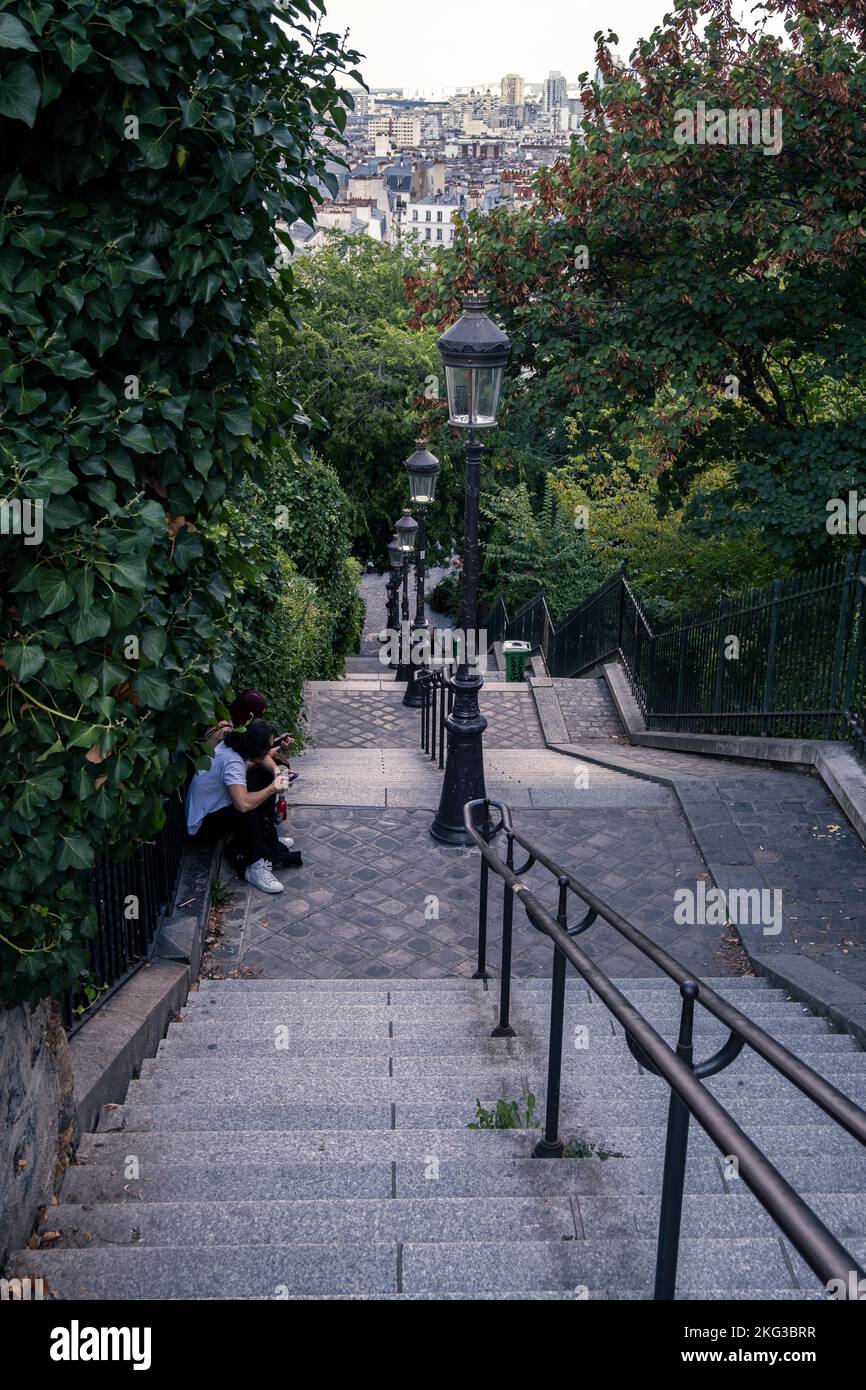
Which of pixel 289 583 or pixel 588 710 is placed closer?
pixel 289 583

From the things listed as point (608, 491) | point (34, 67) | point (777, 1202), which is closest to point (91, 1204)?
point (777, 1202)

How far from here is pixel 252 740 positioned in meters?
7.14

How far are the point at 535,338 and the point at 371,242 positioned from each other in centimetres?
2905

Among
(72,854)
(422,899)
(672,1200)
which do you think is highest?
(72,854)

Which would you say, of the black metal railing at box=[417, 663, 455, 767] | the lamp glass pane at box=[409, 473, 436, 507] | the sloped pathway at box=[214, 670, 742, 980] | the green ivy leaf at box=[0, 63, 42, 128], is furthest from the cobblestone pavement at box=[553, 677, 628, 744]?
the green ivy leaf at box=[0, 63, 42, 128]

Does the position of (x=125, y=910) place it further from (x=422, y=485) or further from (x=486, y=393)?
(x=422, y=485)

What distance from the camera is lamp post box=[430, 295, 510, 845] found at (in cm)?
773

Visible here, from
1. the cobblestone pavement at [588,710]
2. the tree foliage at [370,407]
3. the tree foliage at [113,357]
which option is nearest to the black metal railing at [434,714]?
the cobblestone pavement at [588,710]

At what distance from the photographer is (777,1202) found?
1967 millimetres

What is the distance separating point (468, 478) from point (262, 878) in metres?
3.11

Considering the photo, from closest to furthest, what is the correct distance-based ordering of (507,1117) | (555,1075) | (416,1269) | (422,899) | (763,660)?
(416,1269), (555,1075), (507,1117), (422,899), (763,660)

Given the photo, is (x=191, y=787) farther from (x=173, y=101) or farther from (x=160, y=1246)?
(x=173, y=101)

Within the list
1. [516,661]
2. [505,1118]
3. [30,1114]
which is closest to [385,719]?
[516,661]

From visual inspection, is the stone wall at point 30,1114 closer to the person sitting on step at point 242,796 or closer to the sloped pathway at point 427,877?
the sloped pathway at point 427,877
